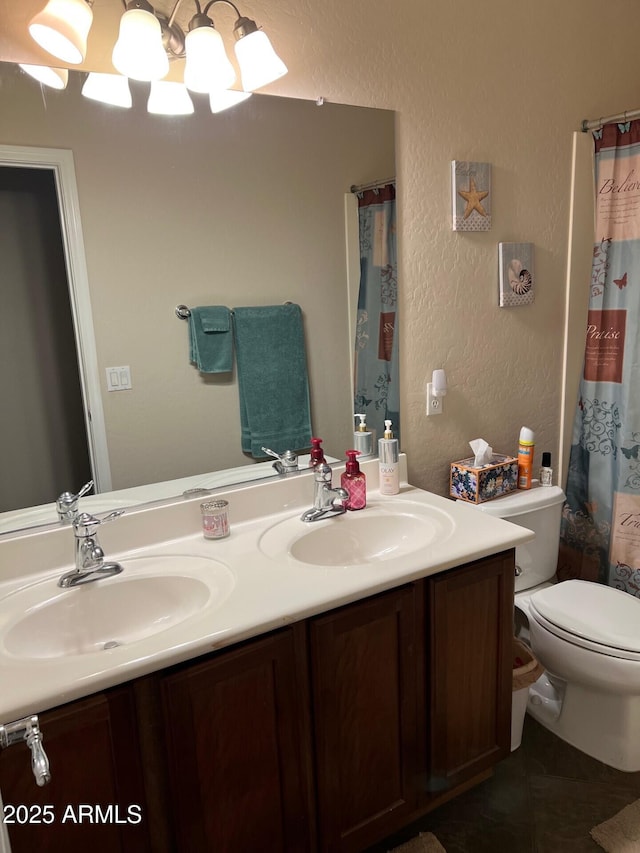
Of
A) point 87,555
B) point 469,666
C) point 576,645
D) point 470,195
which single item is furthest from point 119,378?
point 576,645

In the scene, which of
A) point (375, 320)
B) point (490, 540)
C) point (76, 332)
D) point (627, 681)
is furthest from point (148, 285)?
point (627, 681)

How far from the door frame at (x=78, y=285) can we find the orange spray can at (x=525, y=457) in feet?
4.51

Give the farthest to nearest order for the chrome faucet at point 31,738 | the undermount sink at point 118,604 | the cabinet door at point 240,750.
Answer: the undermount sink at point 118,604 → the cabinet door at point 240,750 → the chrome faucet at point 31,738

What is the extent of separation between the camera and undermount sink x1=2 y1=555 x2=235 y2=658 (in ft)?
4.01

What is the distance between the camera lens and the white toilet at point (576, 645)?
67.2 inches

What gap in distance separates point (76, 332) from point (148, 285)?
0.21 m

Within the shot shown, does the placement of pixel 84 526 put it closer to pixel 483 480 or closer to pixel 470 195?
pixel 483 480

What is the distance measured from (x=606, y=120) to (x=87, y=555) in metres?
2.19

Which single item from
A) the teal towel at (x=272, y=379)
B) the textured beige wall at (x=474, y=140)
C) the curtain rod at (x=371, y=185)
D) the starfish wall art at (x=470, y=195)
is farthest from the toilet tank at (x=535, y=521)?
the curtain rod at (x=371, y=185)

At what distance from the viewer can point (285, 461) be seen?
5.69 ft

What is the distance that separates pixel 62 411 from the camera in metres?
1.44

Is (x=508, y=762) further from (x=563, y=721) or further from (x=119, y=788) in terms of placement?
(x=119, y=788)

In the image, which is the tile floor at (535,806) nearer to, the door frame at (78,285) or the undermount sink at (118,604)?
the undermount sink at (118,604)

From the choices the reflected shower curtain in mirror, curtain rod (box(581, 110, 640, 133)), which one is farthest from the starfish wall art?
curtain rod (box(581, 110, 640, 133))
